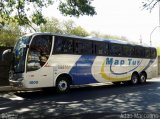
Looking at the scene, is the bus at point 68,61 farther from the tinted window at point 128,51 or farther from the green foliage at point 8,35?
the green foliage at point 8,35

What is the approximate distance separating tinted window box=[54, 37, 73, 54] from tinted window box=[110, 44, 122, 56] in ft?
13.1

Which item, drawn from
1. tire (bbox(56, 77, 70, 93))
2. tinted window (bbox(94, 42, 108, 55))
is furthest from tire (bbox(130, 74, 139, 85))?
tire (bbox(56, 77, 70, 93))

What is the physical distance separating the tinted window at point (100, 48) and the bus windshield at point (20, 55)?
15.8 feet

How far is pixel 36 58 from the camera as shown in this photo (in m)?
16.3

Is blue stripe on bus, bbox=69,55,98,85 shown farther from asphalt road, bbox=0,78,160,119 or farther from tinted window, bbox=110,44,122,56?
asphalt road, bbox=0,78,160,119

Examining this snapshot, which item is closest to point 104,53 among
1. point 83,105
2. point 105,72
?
point 105,72

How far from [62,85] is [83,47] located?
267cm

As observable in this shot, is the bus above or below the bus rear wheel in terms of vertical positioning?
above

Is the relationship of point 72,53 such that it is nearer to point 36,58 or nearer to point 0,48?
point 36,58

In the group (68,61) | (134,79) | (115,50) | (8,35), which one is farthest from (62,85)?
(8,35)

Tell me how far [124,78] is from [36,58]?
821 cm

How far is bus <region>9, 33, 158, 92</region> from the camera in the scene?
16219 millimetres

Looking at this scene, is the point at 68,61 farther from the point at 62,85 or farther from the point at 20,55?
the point at 20,55

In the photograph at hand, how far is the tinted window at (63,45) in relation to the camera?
56.6 feet
